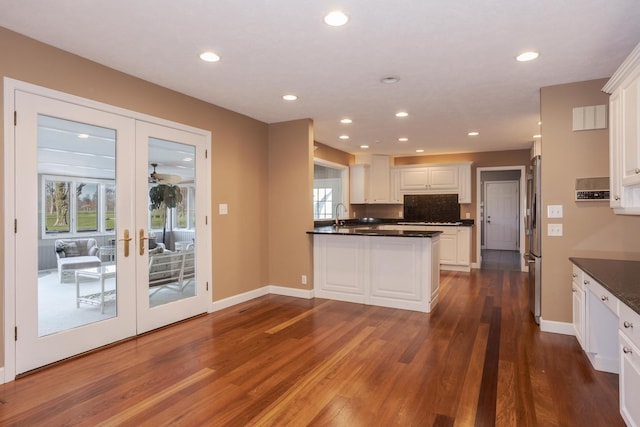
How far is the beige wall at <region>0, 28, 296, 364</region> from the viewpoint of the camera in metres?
2.78

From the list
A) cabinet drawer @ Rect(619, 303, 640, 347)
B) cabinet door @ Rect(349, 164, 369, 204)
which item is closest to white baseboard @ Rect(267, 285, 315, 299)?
cabinet door @ Rect(349, 164, 369, 204)

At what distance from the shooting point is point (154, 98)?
368 centimetres

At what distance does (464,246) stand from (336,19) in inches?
233

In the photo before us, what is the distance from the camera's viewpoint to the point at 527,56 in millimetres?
3012

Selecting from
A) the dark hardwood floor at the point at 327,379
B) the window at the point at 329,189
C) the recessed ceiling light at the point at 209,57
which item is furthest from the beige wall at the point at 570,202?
the window at the point at 329,189

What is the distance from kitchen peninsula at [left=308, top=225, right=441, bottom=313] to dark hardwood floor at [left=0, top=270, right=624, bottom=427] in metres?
0.52

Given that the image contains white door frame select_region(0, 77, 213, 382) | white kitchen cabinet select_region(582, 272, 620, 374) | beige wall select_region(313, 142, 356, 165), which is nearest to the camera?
white door frame select_region(0, 77, 213, 382)

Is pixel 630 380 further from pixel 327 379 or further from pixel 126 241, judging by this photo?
pixel 126 241

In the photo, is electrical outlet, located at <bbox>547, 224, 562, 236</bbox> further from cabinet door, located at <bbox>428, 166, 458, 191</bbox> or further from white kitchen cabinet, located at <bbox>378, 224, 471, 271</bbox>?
cabinet door, located at <bbox>428, 166, 458, 191</bbox>

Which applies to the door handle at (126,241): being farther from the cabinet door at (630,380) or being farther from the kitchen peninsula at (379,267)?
the cabinet door at (630,380)

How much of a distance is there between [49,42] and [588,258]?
5.05 metres

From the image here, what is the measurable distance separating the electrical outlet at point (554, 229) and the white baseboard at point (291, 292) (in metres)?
3.00

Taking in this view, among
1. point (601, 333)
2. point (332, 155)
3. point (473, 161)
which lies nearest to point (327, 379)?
point (601, 333)

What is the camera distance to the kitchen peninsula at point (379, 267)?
4.38 metres
